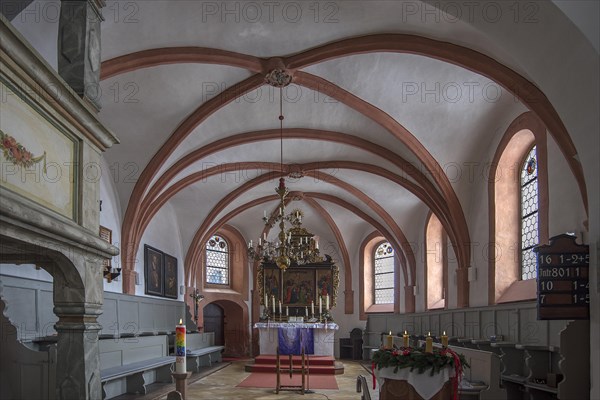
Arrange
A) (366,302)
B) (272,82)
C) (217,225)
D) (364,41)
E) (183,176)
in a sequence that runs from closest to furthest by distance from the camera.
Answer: (364,41)
(272,82)
(183,176)
(217,225)
(366,302)

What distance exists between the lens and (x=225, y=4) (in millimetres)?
9375

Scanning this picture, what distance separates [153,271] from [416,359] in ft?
42.4

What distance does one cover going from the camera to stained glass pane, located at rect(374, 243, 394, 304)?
79.7 feet

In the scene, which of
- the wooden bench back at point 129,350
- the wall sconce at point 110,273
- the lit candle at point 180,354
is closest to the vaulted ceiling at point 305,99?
the wall sconce at point 110,273

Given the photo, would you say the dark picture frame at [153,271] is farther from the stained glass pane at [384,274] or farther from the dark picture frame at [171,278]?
the stained glass pane at [384,274]

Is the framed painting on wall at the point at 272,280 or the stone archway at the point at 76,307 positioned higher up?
the stone archway at the point at 76,307

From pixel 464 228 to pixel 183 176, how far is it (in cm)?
782

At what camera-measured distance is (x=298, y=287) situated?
2494 cm

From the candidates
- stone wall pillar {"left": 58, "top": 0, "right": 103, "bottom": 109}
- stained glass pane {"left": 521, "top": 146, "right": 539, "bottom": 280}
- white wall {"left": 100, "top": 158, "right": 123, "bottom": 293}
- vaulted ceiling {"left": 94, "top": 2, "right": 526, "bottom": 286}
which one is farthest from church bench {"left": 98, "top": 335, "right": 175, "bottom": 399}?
stained glass pane {"left": 521, "top": 146, "right": 539, "bottom": 280}

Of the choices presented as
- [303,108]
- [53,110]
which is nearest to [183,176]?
[303,108]

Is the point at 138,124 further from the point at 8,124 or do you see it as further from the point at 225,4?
the point at 8,124

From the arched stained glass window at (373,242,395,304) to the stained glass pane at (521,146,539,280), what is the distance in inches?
454

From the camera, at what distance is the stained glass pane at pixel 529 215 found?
1212cm

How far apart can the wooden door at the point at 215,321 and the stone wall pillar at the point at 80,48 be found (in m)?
21.2
